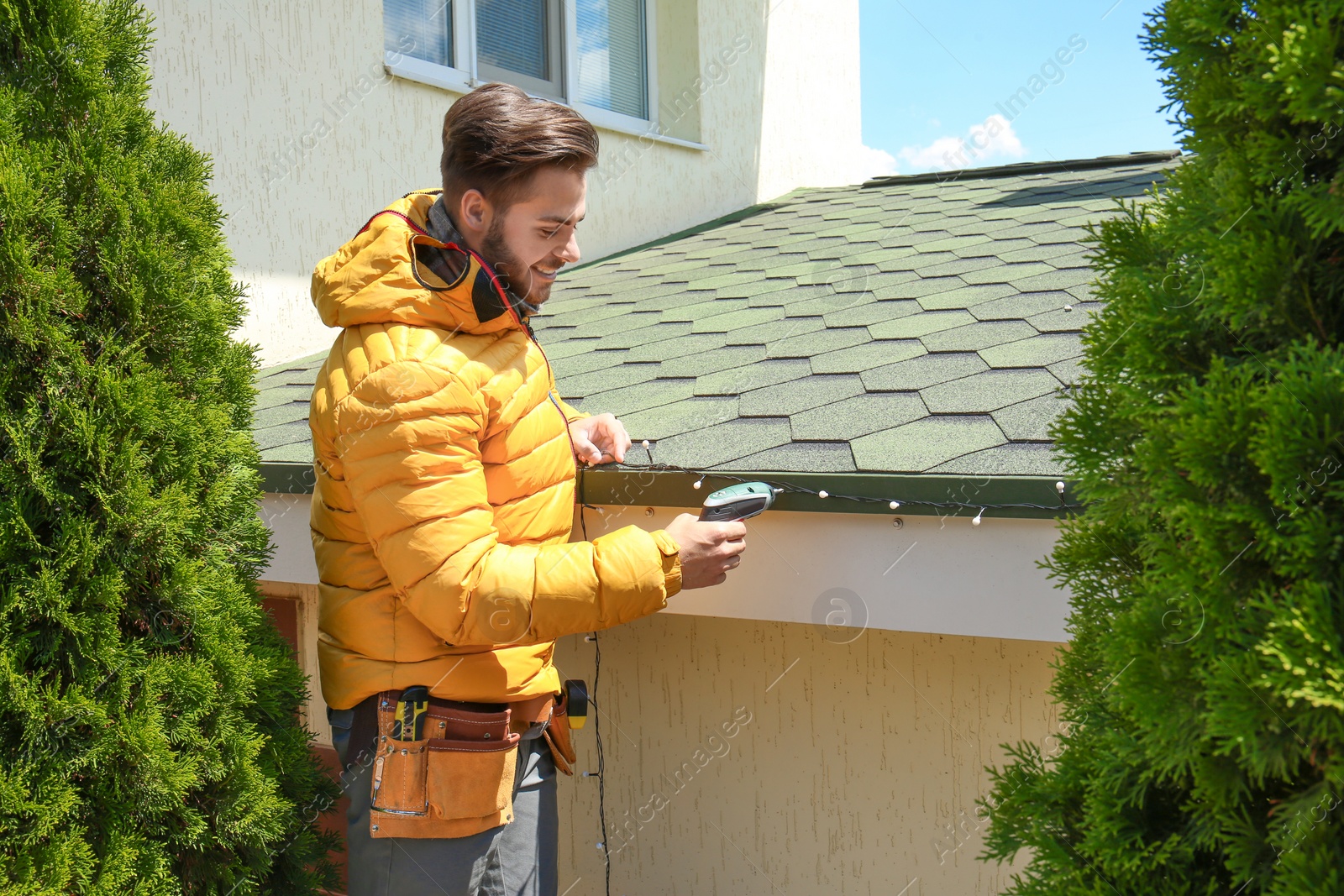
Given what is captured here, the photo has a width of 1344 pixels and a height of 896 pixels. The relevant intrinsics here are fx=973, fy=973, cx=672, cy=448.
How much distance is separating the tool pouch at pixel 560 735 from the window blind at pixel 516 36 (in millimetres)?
4432

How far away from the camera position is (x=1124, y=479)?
1409 mm

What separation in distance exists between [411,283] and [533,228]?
11.8 inches

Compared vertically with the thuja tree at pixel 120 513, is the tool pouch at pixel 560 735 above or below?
below

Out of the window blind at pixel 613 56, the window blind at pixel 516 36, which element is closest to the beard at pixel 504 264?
the window blind at pixel 516 36

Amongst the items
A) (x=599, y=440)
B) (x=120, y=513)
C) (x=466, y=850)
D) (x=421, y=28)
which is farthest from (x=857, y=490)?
(x=421, y=28)

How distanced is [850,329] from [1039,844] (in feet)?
7.64

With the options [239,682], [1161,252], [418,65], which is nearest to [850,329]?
[1161,252]

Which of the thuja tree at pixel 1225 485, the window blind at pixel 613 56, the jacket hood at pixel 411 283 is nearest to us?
the thuja tree at pixel 1225 485

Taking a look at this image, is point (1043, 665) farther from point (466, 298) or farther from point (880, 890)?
point (466, 298)

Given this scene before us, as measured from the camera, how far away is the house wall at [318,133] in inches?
168

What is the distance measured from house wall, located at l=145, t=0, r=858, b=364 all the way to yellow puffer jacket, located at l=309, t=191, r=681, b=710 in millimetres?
1525

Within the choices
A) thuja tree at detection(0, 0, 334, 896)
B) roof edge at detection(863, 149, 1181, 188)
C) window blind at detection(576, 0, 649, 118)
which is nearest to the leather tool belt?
thuja tree at detection(0, 0, 334, 896)

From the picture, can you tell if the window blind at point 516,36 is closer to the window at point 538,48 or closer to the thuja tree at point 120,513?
the window at point 538,48

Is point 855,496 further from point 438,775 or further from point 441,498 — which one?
point 438,775
